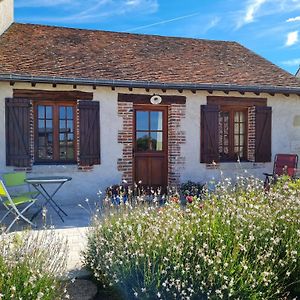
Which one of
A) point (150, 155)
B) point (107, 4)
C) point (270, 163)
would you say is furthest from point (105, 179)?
point (107, 4)

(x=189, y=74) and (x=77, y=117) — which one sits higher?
(x=189, y=74)

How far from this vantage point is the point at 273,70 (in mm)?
10422

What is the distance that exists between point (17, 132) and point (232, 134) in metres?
5.25

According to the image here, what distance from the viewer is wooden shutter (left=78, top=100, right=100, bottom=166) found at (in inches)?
302

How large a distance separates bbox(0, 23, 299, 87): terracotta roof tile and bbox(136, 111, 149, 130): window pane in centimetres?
86

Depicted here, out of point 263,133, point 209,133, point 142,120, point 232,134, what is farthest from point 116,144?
point 263,133

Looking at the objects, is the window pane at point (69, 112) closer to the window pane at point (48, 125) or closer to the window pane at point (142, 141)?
the window pane at point (48, 125)

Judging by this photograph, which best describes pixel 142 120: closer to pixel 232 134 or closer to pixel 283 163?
pixel 232 134

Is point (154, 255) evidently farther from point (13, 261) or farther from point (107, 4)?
point (107, 4)

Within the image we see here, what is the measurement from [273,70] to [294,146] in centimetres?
252

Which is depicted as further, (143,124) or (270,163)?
(270,163)

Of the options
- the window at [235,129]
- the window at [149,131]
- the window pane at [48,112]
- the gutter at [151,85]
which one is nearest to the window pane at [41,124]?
the window pane at [48,112]

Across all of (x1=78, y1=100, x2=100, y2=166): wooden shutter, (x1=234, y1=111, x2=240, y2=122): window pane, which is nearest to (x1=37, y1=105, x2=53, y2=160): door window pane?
(x1=78, y1=100, x2=100, y2=166): wooden shutter

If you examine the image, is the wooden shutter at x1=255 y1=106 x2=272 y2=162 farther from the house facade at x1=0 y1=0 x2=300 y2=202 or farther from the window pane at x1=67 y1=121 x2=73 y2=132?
the window pane at x1=67 y1=121 x2=73 y2=132
